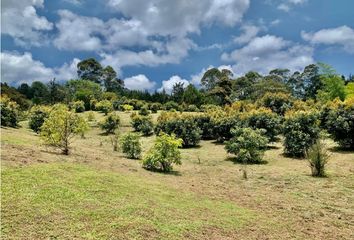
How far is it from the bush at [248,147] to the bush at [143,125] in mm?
12285

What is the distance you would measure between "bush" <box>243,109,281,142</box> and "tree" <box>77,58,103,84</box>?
61396mm

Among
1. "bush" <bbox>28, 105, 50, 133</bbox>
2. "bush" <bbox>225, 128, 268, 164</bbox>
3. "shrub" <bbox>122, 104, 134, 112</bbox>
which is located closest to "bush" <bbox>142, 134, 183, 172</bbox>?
"bush" <bbox>225, 128, 268, 164</bbox>

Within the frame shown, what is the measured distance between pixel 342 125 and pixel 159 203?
14.3 metres

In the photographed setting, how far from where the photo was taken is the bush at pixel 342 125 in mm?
19547

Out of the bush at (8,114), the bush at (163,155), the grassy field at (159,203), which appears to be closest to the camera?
the grassy field at (159,203)

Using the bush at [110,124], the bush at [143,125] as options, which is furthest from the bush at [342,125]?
the bush at [110,124]

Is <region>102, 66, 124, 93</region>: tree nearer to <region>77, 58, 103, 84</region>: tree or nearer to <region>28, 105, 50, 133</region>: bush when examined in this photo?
<region>77, 58, 103, 84</region>: tree

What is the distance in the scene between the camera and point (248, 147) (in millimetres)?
18578

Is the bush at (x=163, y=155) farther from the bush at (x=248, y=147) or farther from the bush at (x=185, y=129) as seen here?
the bush at (x=185, y=129)

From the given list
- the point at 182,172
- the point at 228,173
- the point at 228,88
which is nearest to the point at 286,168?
the point at 228,173

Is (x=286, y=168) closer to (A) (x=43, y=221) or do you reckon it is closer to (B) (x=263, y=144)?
(B) (x=263, y=144)

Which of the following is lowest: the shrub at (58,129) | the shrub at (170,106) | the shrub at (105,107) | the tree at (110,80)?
the shrub at (58,129)

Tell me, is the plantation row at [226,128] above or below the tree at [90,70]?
below

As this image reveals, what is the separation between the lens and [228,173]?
15250mm
